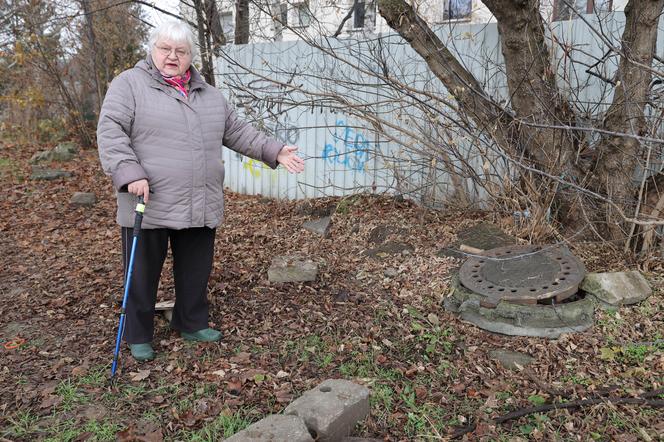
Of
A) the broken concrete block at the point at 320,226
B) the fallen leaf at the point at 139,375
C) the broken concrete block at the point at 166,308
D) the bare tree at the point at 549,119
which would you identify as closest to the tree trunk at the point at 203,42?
the bare tree at the point at 549,119

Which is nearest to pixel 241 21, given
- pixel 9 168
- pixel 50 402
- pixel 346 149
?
pixel 346 149

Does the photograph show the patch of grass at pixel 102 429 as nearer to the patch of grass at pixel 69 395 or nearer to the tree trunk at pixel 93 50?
the patch of grass at pixel 69 395

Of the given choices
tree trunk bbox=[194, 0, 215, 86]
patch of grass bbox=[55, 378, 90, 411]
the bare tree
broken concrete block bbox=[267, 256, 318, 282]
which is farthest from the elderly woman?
tree trunk bbox=[194, 0, 215, 86]

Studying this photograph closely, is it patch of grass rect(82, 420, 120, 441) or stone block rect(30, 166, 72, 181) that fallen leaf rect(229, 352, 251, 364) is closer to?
patch of grass rect(82, 420, 120, 441)

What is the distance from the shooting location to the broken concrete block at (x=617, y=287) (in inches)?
158

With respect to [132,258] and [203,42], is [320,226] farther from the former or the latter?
[203,42]

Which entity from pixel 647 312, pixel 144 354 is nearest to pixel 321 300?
pixel 144 354

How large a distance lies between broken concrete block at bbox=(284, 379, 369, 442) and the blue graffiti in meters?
4.11

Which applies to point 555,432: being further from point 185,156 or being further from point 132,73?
point 132,73

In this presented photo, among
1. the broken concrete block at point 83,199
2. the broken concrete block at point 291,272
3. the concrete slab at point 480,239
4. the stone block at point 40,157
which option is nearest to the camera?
the broken concrete block at point 291,272

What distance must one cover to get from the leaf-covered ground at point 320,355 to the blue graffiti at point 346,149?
135cm

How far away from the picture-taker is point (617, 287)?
405 centimetres

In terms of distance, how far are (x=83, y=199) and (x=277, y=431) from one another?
6.31 m

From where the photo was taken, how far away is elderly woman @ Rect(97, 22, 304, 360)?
3.16m
